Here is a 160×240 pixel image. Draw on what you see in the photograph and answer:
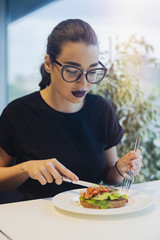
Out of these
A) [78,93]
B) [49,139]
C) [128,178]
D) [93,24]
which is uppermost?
[93,24]

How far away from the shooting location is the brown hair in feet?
4.81

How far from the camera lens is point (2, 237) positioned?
877mm

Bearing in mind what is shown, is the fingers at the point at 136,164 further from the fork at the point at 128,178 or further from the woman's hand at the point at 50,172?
the woman's hand at the point at 50,172

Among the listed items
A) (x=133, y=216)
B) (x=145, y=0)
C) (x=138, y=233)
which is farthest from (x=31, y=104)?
(x=145, y=0)

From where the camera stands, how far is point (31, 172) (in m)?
1.20

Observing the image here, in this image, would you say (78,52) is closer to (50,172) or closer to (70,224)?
(50,172)

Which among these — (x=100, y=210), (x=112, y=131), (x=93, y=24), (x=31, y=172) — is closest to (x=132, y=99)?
(x=93, y=24)

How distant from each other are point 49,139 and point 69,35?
501 millimetres

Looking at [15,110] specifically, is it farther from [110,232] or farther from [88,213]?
[110,232]

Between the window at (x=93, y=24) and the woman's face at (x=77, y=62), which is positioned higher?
the window at (x=93, y=24)

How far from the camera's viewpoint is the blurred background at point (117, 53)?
335cm

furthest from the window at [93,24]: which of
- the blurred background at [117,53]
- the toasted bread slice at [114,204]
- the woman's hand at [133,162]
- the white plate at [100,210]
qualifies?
the toasted bread slice at [114,204]

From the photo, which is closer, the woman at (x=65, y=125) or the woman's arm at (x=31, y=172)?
the woman's arm at (x=31, y=172)

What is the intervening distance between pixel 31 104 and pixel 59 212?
0.72 metres
